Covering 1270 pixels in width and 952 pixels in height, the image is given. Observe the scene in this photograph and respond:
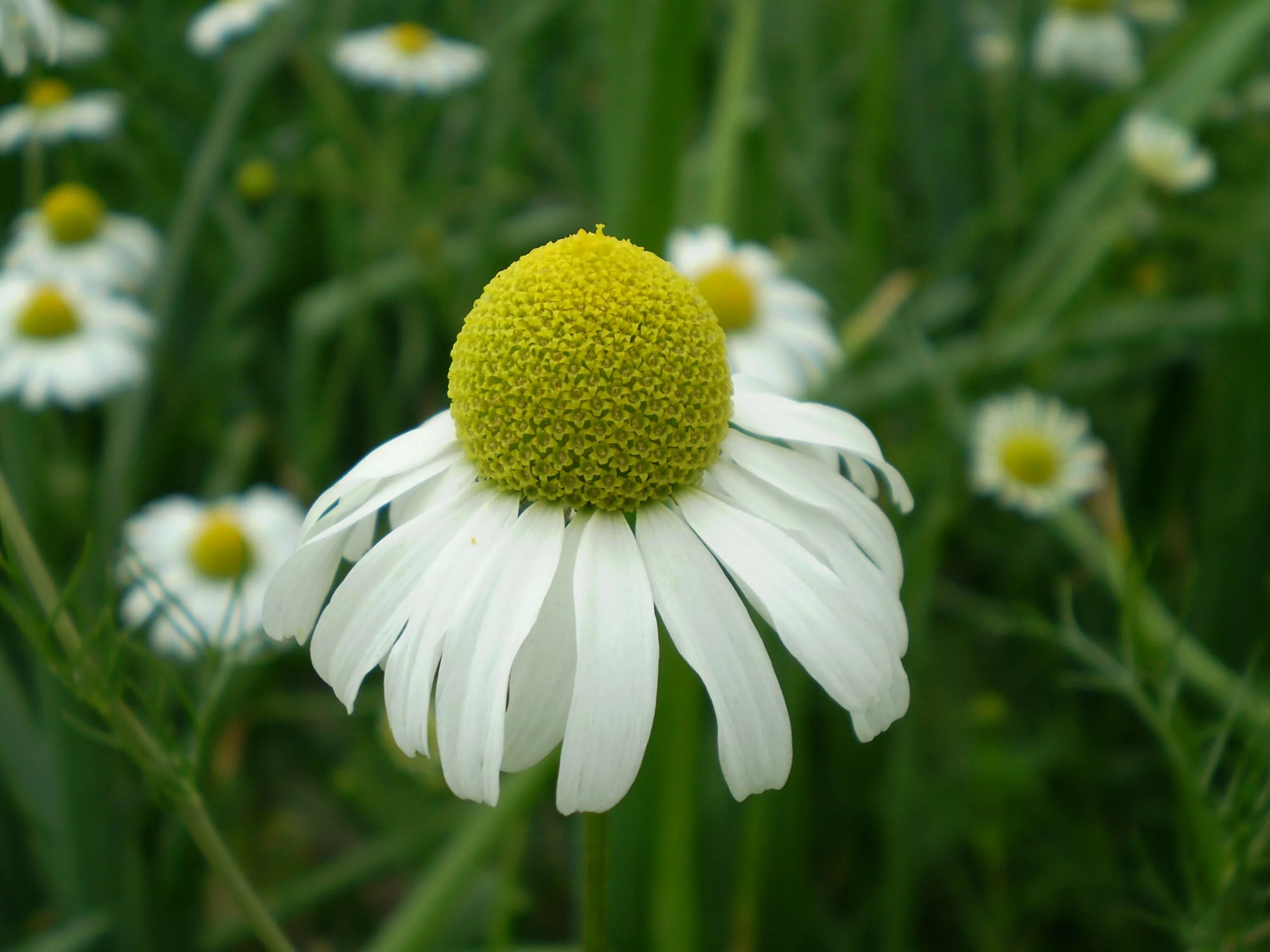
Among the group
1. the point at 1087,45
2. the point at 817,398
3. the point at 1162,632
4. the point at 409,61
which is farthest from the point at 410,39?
the point at 1162,632

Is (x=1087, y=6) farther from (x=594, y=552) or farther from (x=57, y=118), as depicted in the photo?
Answer: (x=594, y=552)

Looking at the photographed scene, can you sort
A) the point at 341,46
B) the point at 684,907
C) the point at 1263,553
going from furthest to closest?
the point at 341,46, the point at 1263,553, the point at 684,907

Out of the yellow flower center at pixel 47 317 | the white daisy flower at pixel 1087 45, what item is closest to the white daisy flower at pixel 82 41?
the yellow flower center at pixel 47 317

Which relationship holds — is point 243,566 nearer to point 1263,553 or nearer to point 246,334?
point 246,334

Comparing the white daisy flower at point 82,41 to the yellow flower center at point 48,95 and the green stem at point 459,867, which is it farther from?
the green stem at point 459,867

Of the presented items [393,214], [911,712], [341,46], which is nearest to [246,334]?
[393,214]

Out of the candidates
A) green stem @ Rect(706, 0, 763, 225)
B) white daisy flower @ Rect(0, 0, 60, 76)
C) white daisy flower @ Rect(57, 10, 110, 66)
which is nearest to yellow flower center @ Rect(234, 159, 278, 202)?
white daisy flower @ Rect(57, 10, 110, 66)

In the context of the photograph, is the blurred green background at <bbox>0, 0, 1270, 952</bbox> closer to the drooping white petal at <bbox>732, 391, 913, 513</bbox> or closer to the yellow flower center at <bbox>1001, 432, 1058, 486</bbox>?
the yellow flower center at <bbox>1001, 432, 1058, 486</bbox>
